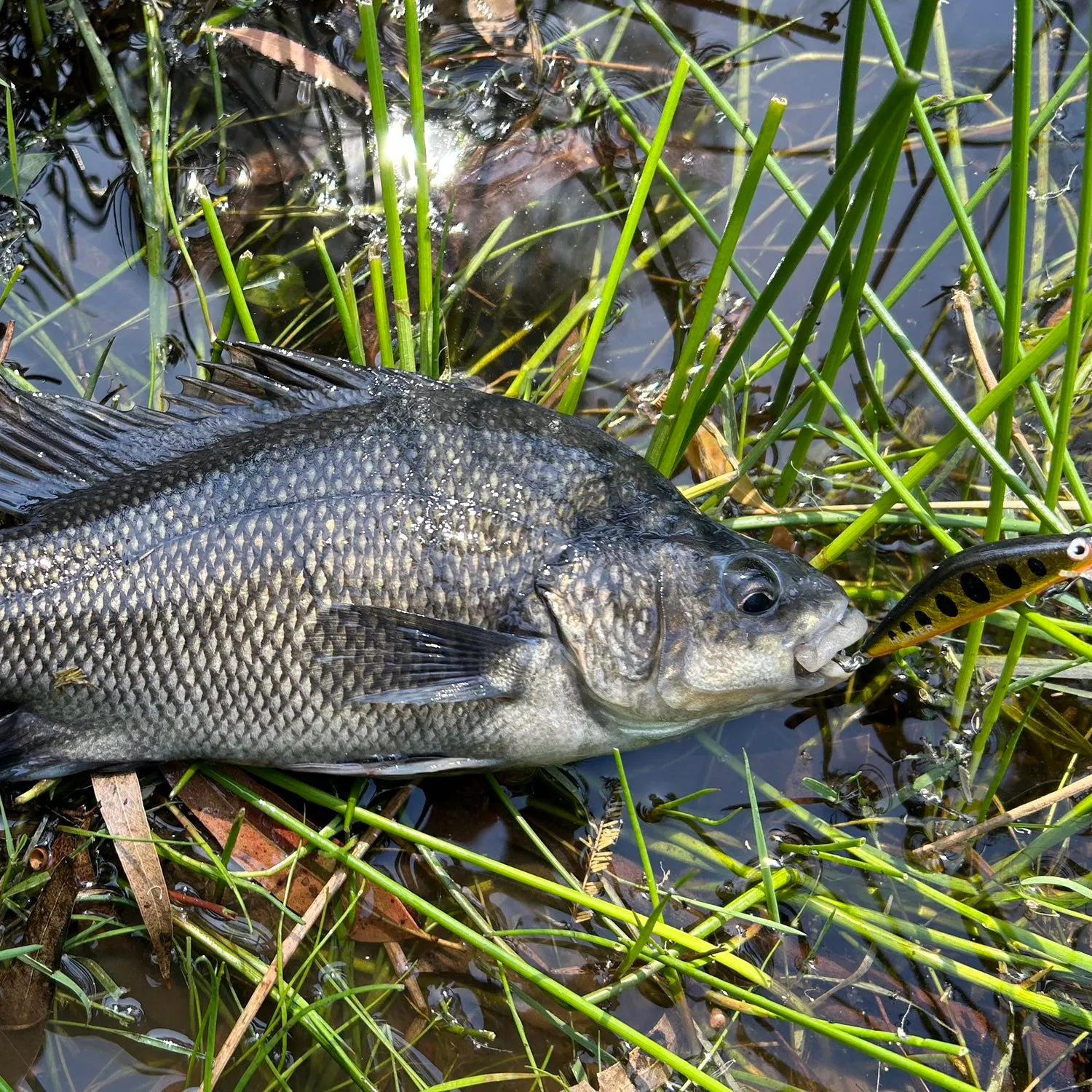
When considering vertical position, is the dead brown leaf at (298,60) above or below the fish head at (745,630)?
above

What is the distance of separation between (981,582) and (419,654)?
1471mm

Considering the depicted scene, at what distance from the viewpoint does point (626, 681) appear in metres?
2.71

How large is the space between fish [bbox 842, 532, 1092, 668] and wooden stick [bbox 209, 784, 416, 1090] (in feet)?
4.80

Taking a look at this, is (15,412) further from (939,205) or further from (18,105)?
(939,205)

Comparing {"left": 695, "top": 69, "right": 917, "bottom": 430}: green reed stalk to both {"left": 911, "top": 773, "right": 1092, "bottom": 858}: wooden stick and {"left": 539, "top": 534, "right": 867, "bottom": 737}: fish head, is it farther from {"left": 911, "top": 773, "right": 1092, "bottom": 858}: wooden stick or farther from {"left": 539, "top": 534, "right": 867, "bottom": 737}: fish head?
{"left": 911, "top": 773, "right": 1092, "bottom": 858}: wooden stick

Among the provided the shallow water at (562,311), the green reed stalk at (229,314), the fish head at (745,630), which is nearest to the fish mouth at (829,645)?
the fish head at (745,630)

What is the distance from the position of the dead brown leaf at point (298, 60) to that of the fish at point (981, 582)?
299 cm

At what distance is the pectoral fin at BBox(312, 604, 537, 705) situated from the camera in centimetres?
266

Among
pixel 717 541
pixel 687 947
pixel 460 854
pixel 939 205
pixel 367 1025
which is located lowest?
pixel 367 1025

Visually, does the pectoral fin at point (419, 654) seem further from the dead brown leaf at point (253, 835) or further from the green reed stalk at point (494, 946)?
the dead brown leaf at point (253, 835)

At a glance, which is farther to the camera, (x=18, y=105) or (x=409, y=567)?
(x=18, y=105)

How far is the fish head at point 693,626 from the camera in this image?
2.69m

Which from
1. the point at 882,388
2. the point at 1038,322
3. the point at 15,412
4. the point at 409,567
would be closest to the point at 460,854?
the point at 409,567

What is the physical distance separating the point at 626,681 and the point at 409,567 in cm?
69
